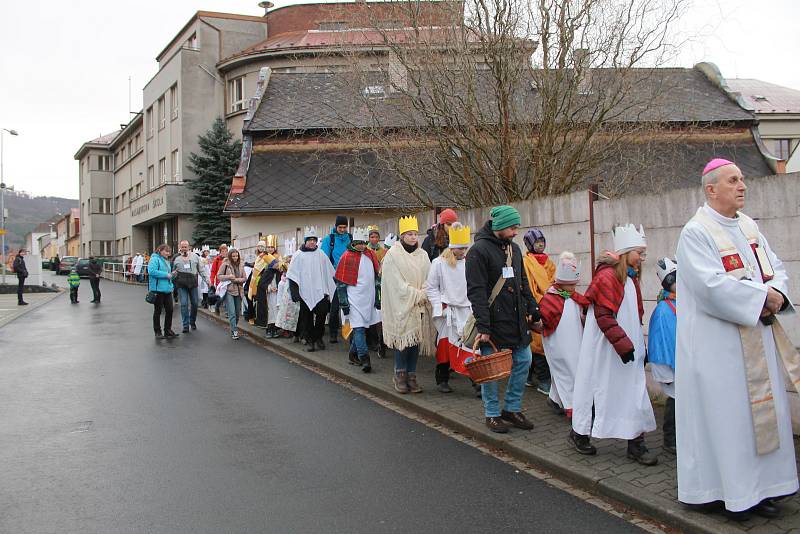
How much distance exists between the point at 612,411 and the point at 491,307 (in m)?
1.33

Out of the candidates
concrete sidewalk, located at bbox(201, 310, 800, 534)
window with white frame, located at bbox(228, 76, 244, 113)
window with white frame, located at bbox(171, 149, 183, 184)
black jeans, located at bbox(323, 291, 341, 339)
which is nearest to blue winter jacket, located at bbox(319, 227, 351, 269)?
black jeans, located at bbox(323, 291, 341, 339)

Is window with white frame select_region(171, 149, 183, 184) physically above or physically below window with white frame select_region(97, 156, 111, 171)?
below

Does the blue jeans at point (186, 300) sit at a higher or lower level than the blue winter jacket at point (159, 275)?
lower

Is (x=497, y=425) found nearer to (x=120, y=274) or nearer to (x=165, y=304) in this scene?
(x=165, y=304)

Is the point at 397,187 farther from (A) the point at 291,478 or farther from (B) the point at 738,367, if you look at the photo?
(B) the point at 738,367

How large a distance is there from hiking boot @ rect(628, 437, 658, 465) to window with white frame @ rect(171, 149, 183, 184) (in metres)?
40.6

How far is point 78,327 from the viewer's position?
15992 millimetres

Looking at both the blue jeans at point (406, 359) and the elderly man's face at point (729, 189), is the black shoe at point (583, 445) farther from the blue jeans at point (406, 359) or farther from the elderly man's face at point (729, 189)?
the blue jeans at point (406, 359)

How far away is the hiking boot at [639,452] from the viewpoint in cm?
514

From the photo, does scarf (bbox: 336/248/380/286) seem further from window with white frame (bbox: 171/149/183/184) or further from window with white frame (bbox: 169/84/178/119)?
window with white frame (bbox: 169/84/178/119)

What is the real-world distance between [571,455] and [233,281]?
31.6ft

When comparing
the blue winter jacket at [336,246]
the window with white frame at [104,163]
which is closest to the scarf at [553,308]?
the blue winter jacket at [336,246]

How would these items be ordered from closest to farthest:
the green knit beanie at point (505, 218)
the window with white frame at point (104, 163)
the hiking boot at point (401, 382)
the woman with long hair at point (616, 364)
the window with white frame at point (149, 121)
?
the woman with long hair at point (616, 364), the green knit beanie at point (505, 218), the hiking boot at point (401, 382), the window with white frame at point (149, 121), the window with white frame at point (104, 163)

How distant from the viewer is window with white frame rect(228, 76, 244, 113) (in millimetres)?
41406
